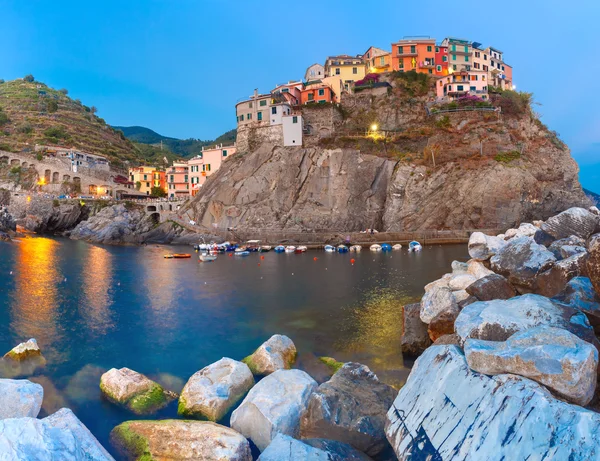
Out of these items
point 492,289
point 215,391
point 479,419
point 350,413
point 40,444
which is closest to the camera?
point 479,419

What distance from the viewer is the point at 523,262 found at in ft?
42.0

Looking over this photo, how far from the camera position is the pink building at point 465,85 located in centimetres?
7562

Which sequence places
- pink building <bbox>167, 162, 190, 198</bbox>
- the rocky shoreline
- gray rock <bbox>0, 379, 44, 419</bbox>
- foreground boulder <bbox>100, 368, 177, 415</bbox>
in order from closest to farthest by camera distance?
the rocky shoreline → gray rock <bbox>0, 379, 44, 419</bbox> → foreground boulder <bbox>100, 368, 177, 415</bbox> → pink building <bbox>167, 162, 190, 198</bbox>

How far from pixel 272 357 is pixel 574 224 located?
486 inches

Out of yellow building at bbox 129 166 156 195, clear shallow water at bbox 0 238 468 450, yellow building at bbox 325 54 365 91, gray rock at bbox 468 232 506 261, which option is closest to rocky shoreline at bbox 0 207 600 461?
clear shallow water at bbox 0 238 468 450

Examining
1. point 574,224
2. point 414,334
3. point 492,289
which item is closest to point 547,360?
point 492,289

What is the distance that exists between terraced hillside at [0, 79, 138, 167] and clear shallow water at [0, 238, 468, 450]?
80.3m

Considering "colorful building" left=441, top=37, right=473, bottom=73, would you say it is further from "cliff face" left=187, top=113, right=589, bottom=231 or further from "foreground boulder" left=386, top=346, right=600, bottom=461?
"foreground boulder" left=386, top=346, right=600, bottom=461

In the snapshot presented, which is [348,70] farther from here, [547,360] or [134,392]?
[547,360]

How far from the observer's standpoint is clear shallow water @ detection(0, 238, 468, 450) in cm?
1532

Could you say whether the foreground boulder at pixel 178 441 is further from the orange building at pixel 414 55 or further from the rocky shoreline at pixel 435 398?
the orange building at pixel 414 55

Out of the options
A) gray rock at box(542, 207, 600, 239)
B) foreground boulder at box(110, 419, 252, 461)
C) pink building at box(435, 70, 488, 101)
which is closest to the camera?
foreground boulder at box(110, 419, 252, 461)

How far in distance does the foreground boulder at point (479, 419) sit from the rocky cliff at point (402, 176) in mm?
60498

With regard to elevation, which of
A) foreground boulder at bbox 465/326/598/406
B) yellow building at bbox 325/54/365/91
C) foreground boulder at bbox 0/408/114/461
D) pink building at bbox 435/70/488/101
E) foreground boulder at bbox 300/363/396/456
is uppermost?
yellow building at bbox 325/54/365/91
